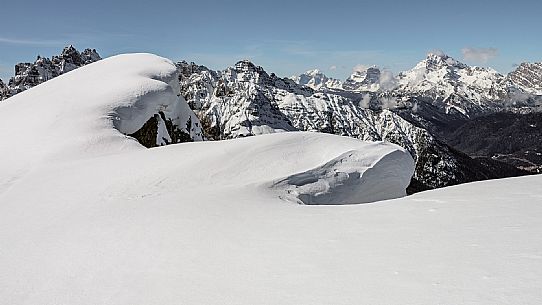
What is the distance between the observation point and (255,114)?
568 ft

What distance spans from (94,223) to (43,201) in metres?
2.73

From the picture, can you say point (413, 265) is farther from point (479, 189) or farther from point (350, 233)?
point (479, 189)

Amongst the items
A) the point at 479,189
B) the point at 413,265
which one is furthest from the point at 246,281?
the point at 479,189

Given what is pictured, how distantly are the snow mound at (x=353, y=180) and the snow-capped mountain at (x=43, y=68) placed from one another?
158 m

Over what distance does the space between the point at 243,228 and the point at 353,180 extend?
6.23 m

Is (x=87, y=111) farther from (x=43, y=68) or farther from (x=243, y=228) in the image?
(x=43, y=68)

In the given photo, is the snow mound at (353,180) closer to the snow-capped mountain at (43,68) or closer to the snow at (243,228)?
the snow at (243,228)

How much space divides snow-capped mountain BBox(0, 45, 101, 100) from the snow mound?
158 metres

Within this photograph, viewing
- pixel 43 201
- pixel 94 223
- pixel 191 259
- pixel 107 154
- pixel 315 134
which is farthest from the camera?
pixel 315 134

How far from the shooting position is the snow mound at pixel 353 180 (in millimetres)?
12109

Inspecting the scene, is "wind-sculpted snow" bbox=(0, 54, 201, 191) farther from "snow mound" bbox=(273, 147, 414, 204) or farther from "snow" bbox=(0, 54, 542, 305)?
"snow mound" bbox=(273, 147, 414, 204)

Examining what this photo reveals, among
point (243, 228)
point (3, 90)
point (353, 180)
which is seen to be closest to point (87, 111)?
point (353, 180)

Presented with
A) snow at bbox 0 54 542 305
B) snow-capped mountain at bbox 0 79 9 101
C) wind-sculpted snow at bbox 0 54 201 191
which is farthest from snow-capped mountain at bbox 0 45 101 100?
snow at bbox 0 54 542 305

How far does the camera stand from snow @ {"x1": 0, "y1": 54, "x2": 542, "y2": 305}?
5547mm
